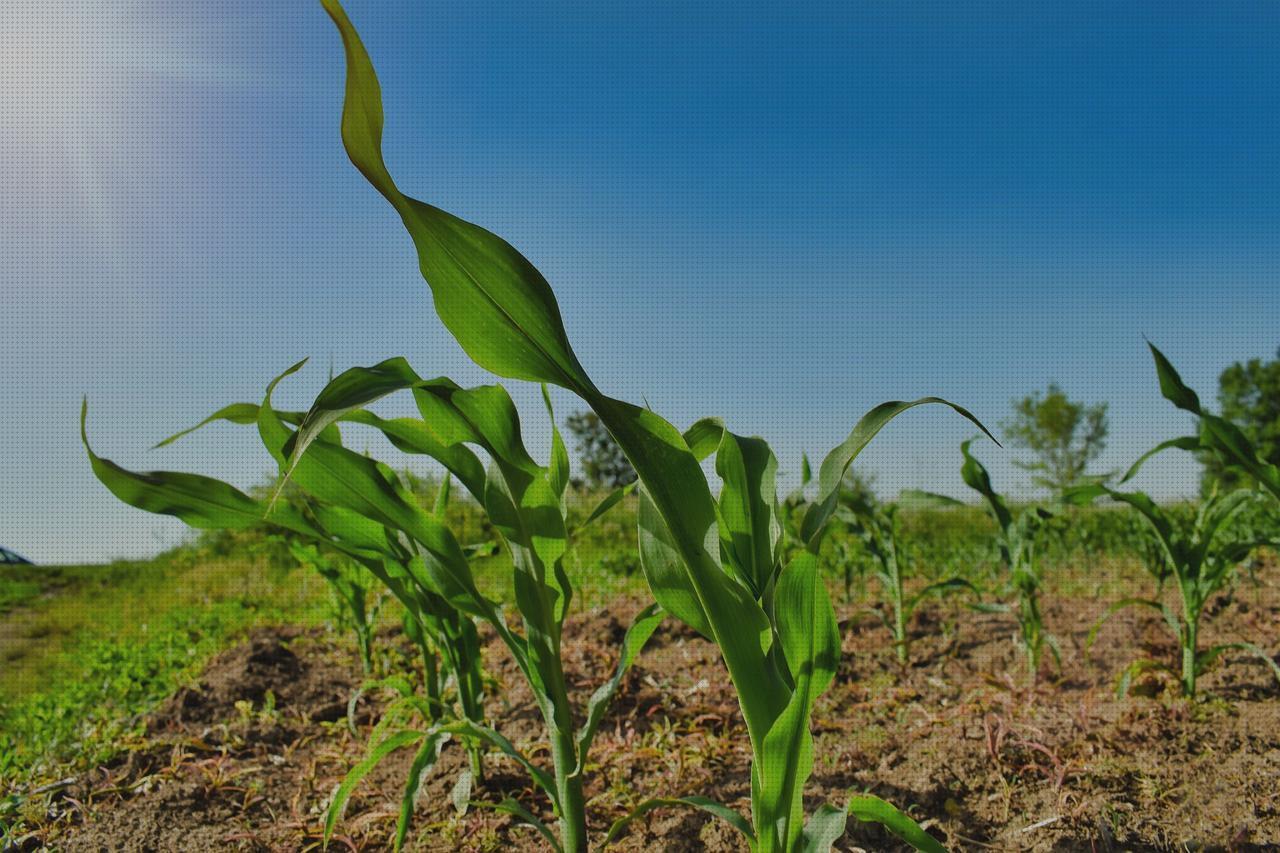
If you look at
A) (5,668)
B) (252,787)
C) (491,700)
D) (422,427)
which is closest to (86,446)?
(422,427)

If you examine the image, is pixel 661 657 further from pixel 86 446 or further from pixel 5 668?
pixel 5 668

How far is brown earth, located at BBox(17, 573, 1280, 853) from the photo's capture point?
1.83m

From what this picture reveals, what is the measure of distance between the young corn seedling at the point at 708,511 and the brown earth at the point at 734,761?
64 cm

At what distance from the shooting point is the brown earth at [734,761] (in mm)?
1833

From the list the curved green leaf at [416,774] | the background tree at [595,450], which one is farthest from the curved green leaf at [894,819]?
the background tree at [595,450]

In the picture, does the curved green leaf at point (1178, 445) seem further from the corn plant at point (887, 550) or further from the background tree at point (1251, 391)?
the background tree at point (1251, 391)

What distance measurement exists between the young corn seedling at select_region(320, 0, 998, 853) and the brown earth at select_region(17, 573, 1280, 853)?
0.64m

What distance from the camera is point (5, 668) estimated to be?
5059 millimetres

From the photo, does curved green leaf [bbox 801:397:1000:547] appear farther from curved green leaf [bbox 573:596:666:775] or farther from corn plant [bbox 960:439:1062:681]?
corn plant [bbox 960:439:1062:681]

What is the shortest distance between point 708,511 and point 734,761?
4.45 feet

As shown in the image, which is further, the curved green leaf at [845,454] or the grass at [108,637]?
the grass at [108,637]

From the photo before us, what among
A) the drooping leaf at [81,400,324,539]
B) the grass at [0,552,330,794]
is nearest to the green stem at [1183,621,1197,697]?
the drooping leaf at [81,400,324,539]

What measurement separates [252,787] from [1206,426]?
2.87 metres

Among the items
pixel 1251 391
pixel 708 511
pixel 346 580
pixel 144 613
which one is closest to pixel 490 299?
pixel 708 511
